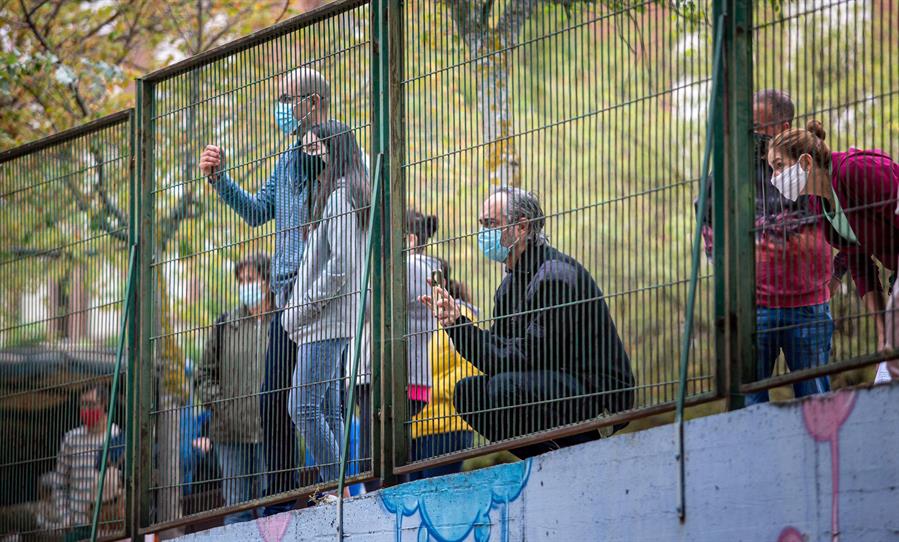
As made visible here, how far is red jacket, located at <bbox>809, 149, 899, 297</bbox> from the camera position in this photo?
4934 millimetres

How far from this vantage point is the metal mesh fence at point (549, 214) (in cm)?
545

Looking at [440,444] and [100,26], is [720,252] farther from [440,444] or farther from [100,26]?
[100,26]

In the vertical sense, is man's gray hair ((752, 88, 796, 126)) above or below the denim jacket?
below

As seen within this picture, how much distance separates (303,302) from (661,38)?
7.54ft

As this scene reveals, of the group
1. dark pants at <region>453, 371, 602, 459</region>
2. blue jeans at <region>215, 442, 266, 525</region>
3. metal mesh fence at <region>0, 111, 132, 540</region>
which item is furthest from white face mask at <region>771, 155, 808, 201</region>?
metal mesh fence at <region>0, 111, 132, 540</region>

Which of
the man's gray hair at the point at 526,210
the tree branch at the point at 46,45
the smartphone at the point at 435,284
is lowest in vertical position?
the smartphone at the point at 435,284

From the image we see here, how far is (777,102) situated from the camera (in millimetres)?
5223

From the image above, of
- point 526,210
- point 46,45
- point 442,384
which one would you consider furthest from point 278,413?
point 46,45

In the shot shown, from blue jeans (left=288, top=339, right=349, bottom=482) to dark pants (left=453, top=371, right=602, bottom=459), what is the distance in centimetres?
77

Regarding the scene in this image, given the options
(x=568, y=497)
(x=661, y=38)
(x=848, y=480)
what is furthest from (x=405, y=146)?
(x=848, y=480)

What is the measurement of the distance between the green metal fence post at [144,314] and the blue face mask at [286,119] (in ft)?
4.00

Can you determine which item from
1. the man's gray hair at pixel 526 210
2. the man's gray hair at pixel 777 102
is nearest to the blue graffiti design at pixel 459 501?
the man's gray hair at pixel 526 210

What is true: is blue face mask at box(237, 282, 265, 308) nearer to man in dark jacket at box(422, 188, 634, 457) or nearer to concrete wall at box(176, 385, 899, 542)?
man in dark jacket at box(422, 188, 634, 457)

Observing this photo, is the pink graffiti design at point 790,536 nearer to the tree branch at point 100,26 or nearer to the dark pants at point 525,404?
the dark pants at point 525,404
